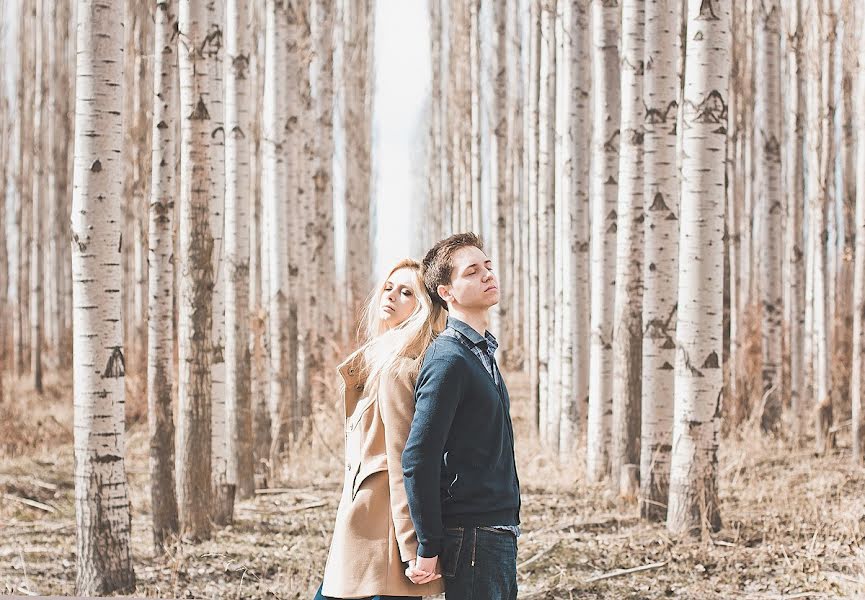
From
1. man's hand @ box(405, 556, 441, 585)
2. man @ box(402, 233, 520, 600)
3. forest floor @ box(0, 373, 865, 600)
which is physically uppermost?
man @ box(402, 233, 520, 600)

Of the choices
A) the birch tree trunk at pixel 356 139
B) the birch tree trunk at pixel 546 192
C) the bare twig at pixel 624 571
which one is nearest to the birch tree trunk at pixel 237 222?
the bare twig at pixel 624 571

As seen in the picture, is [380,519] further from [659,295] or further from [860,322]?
[860,322]

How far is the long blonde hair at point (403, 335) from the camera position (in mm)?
2920

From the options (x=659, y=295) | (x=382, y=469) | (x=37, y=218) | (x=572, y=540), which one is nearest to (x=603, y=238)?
(x=659, y=295)

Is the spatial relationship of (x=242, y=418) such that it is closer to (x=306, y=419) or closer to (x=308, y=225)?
(x=306, y=419)

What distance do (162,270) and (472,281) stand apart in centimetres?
358

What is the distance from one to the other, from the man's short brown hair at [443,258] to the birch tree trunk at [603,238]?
4581 mm

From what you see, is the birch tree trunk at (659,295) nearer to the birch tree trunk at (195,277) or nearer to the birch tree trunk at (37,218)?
the birch tree trunk at (195,277)

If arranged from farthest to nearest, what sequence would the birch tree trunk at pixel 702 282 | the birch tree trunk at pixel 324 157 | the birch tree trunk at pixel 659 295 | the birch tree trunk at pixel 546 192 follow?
1. the birch tree trunk at pixel 324 157
2. the birch tree trunk at pixel 546 192
3. the birch tree trunk at pixel 659 295
4. the birch tree trunk at pixel 702 282

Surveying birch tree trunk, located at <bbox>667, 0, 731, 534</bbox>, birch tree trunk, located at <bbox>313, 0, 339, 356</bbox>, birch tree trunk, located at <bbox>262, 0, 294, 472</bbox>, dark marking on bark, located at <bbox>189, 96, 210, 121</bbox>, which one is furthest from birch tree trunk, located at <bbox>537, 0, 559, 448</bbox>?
dark marking on bark, located at <bbox>189, 96, 210, 121</bbox>

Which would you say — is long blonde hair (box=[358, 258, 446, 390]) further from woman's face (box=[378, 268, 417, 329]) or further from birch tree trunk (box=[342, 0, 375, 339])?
birch tree trunk (box=[342, 0, 375, 339])

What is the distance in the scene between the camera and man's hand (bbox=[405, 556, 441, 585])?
2.68 m

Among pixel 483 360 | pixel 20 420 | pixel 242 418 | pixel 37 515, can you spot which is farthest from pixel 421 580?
pixel 20 420

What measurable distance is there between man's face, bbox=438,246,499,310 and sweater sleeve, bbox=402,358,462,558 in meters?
0.26
